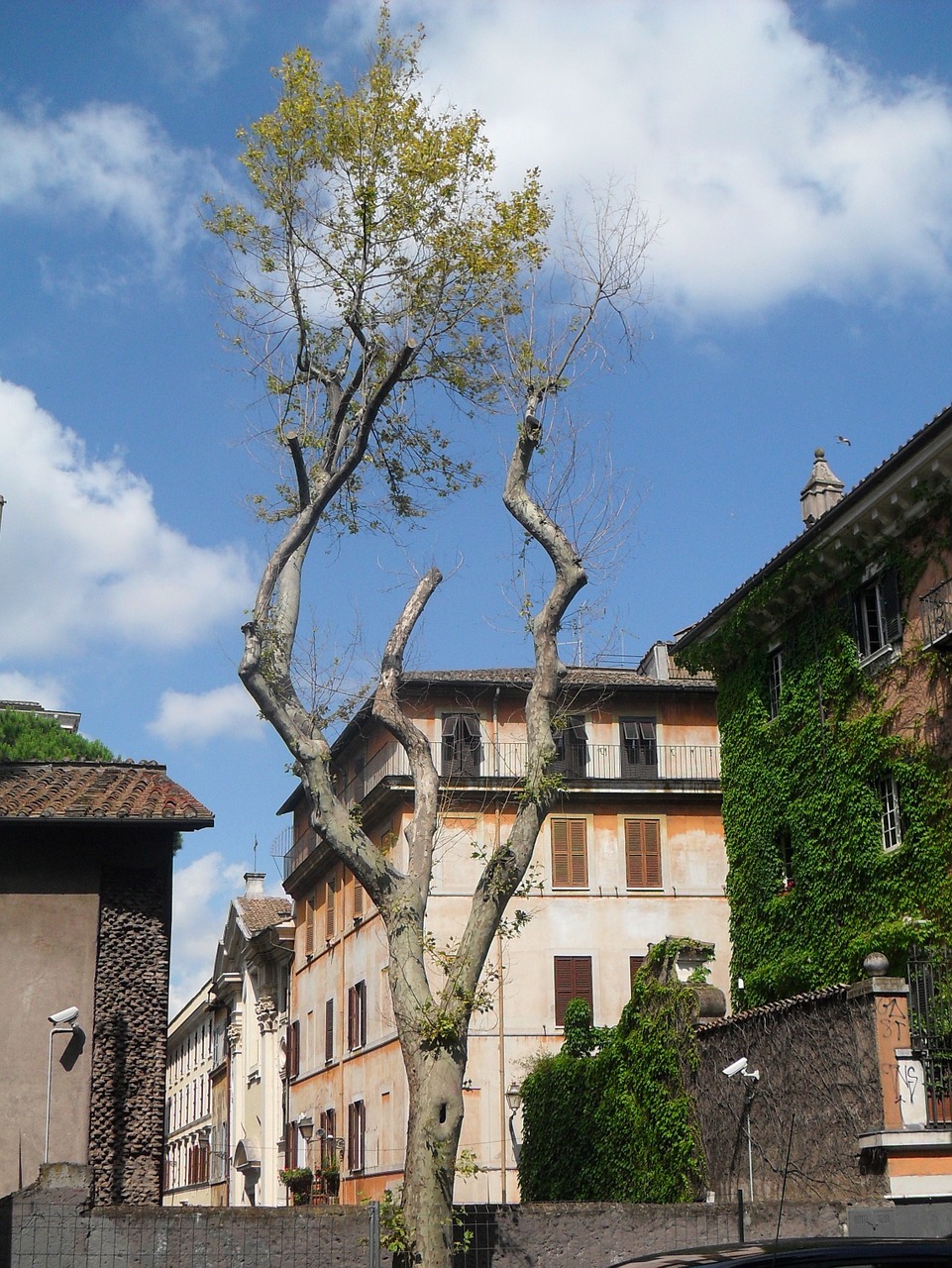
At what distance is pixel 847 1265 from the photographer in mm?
7863

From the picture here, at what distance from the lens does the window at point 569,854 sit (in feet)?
126

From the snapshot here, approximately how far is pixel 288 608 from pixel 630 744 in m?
24.6

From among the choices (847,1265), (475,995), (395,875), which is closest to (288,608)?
(395,875)

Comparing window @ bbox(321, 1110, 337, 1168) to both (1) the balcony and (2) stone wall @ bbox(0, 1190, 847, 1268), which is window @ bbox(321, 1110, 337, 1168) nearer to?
(1) the balcony

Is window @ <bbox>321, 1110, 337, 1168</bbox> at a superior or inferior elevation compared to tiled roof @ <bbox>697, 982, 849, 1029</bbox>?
inferior

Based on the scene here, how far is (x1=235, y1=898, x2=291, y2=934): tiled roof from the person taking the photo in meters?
56.5

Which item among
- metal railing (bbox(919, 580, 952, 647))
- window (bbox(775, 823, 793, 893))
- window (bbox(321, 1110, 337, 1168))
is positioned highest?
metal railing (bbox(919, 580, 952, 647))

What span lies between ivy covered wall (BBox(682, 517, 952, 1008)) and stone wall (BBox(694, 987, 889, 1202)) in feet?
9.25

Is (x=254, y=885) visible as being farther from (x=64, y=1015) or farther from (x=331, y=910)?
(x=64, y=1015)

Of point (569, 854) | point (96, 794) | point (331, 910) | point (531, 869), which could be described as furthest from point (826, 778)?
point (331, 910)

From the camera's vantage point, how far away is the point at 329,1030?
43656mm

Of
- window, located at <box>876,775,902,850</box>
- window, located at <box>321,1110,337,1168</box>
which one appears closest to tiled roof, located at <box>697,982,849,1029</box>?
window, located at <box>876,775,902,850</box>

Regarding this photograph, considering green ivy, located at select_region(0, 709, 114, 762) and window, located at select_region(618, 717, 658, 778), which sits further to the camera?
green ivy, located at select_region(0, 709, 114, 762)

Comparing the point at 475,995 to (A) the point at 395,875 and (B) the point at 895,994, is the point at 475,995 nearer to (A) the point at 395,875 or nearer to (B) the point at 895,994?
(A) the point at 395,875
